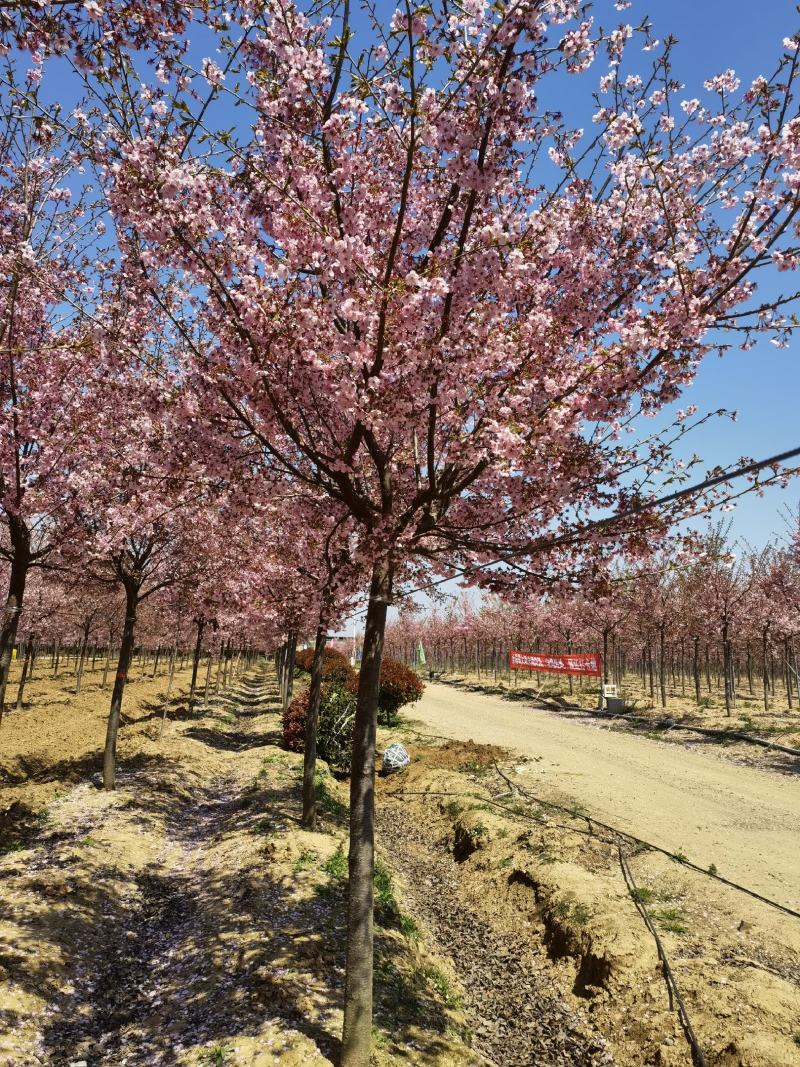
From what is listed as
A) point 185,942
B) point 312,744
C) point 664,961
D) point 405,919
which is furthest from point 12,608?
point 664,961

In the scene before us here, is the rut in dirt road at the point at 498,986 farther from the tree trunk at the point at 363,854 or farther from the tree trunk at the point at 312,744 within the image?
the tree trunk at the point at 363,854

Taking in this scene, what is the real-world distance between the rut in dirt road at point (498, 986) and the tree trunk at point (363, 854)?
2.03m

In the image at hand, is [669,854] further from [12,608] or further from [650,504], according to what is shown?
[12,608]

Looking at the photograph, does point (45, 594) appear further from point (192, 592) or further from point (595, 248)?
point (595, 248)

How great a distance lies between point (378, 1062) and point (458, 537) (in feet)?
15.3

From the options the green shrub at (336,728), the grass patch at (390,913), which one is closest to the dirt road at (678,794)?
the green shrub at (336,728)

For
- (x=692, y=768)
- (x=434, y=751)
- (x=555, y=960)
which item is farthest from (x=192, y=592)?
(x=692, y=768)

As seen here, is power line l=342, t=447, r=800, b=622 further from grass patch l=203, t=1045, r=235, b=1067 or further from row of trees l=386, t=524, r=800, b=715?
row of trees l=386, t=524, r=800, b=715

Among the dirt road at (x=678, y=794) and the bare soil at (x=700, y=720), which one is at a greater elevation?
the bare soil at (x=700, y=720)

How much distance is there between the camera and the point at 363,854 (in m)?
5.49

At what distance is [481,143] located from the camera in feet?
14.2

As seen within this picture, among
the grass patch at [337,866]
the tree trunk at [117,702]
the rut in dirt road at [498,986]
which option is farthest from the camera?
the tree trunk at [117,702]

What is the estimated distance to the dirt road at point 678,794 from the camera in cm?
1075

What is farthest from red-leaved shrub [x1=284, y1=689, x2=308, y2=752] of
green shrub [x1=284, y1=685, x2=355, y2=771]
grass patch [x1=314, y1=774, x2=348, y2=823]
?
grass patch [x1=314, y1=774, x2=348, y2=823]
